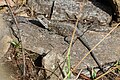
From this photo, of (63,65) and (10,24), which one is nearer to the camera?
(63,65)

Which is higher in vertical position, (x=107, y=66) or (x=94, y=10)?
(x=94, y=10)

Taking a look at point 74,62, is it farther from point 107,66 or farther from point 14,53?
point 14,53

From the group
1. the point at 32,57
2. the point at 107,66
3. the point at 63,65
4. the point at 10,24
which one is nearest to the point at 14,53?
the point at 32,57

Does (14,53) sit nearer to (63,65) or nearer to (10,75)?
(10,75)

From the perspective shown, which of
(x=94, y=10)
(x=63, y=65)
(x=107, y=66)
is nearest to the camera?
(x=63, y=65)

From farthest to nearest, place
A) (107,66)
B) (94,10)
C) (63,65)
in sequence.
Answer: (94,10) → (107,66) → (63,65)

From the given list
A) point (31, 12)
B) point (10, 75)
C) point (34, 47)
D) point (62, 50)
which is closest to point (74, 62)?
point (62, 50)
